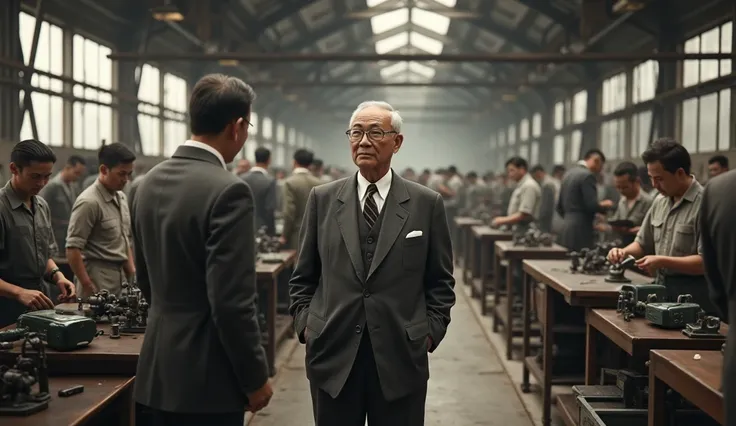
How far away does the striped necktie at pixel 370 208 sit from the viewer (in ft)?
8.94

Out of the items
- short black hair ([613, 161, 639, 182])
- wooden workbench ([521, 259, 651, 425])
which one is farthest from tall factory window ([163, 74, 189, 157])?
wooden workbench ([521, 259, 651, 425])

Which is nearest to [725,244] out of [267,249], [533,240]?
[267,249]

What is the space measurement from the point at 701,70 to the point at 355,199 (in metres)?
8.96

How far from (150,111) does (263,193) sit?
6.28 m

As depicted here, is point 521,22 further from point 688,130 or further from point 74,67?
point 74,67

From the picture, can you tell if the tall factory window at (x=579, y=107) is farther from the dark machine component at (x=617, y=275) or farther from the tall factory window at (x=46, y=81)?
the dark machine component at (x=617, y=275)

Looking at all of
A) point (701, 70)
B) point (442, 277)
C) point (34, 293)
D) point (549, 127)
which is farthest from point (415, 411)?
point (549, 127)

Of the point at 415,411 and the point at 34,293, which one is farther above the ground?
the point at 34,293

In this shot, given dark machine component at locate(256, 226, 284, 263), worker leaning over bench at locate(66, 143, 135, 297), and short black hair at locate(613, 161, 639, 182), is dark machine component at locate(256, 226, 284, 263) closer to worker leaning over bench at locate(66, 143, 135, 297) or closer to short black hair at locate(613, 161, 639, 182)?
worker leaning over bench at locate(66, 143, 135, 297)

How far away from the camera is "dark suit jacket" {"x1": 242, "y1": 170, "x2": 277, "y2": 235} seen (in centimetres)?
790

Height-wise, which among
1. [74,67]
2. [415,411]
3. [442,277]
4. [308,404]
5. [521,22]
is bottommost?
[308,404]

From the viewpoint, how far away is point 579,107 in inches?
711

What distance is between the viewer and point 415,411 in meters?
2.67

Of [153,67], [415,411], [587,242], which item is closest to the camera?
[415,411]
